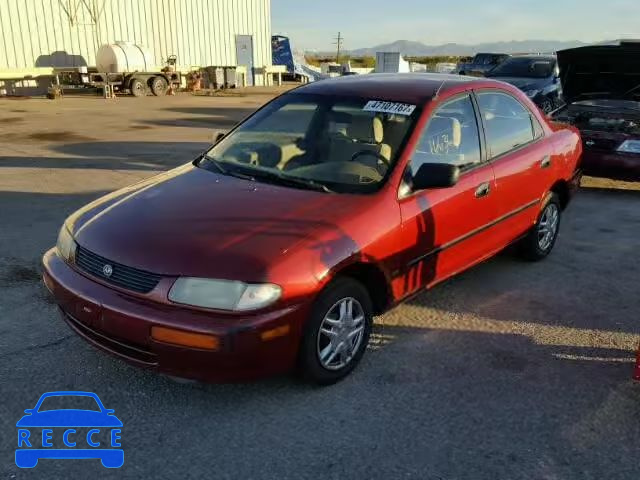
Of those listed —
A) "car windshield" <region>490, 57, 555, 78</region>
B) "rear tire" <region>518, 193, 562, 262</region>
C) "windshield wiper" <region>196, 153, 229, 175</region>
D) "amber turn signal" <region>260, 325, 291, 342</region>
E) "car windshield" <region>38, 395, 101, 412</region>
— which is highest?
"car windshield" <region>490, 57, 555, 78</region>

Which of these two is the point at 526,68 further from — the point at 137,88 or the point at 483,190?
the point at 137,88

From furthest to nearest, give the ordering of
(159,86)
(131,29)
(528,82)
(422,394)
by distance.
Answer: (131,29), (159,86), (528,82), (422,394)

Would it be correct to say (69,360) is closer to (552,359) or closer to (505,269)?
(552,359)

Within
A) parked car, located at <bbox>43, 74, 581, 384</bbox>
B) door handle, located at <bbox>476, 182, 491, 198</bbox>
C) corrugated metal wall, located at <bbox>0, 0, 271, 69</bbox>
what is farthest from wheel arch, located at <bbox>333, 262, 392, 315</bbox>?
corrugated metal wall, located at <bbox>0, 0, 271, 69</bbox>

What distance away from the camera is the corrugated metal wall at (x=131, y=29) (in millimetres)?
23094

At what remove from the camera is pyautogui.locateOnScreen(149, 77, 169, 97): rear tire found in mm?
24688

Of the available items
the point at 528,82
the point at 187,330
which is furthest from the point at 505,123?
the point at 528,82

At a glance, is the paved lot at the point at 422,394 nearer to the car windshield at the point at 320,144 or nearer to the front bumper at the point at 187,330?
the front bumper at the point at 187,330

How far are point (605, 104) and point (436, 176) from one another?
614 cm

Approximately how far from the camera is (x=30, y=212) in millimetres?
6477

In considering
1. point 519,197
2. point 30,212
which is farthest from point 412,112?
point 30,212

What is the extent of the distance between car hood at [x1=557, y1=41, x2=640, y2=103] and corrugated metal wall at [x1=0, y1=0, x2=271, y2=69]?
21469 millimetres

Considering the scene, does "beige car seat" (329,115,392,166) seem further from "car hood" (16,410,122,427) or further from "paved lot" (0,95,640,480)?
Result: "car hood" (16,410,122,427)

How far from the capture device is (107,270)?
2.90m
